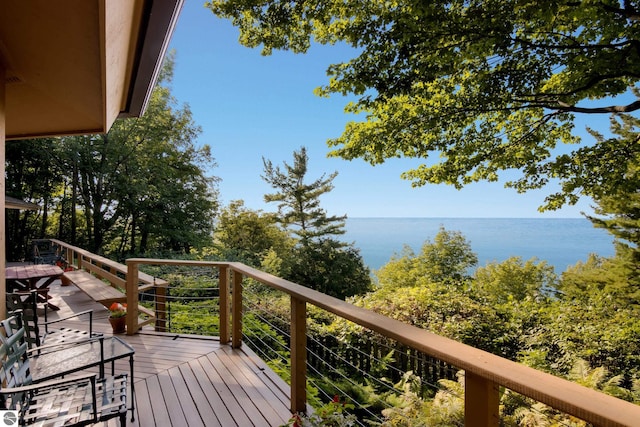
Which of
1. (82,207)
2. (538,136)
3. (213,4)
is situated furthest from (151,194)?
(538,136)

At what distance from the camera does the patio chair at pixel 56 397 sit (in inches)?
57.9

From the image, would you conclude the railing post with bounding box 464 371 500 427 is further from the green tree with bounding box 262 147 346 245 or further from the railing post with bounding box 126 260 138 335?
the green tree with bounding box 262 147 346 245

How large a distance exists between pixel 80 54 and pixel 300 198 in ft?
62.2

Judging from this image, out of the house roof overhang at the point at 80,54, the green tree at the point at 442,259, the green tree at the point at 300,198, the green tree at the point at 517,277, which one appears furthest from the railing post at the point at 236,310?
the green tree at the point at 442,259

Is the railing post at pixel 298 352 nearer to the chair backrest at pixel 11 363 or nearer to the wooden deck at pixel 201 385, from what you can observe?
the wooden deck at pixel 201 385

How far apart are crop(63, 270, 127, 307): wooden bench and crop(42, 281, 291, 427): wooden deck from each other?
111cm

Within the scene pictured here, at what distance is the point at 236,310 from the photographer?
3246 mm

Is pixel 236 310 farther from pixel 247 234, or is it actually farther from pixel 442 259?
pixel 442 259

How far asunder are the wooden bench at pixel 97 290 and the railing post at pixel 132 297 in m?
0.89

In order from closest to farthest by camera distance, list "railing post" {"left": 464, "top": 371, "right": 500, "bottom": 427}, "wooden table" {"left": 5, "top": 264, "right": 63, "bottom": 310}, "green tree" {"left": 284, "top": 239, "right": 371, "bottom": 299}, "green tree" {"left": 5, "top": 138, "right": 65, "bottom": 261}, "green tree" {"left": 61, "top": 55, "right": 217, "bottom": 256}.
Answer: "railing post" {"left": 464, "top": 371, "right": 500, "bottom": 427}, "wooden table" {"left": 5, "top": 264, "right": 63, "bottom": 310}, "green tree" {"left": 5, "top": 138, "right": 65, "bottom": 261}, "green tree" {"left": 61, "top": 55, "right": 217, "bottom": 256}, "green tree" {"left": 284, "top": 239, "right": 371, "bottom": 299}

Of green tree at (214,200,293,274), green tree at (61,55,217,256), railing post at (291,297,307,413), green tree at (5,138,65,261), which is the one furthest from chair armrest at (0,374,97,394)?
green tree at (214,200,293,274)

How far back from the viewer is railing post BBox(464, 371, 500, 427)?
914 mm

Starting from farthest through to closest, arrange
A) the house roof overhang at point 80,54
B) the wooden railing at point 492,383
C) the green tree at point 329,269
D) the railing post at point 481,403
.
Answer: the green tree at point 329,269
the house roof overhang at point 80,54
the railing post at point 481,403
the wooden railing at point 492,383

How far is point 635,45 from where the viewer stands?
474 centimetres
